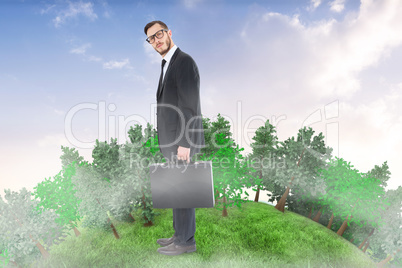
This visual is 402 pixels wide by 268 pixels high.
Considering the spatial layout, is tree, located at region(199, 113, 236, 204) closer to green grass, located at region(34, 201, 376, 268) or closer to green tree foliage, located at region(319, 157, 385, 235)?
green grass, located at region(34, 201, 376, 268)

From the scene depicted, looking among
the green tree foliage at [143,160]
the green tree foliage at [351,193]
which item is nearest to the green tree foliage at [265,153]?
the green tree foliage at [351,193]

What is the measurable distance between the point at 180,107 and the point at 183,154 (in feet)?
2.86

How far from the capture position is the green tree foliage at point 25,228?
7871 millimetres

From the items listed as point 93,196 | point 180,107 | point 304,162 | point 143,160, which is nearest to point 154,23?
point 180,107

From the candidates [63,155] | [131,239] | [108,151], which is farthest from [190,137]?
[63,155]

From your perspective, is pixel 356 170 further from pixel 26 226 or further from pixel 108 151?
pixel 26 226

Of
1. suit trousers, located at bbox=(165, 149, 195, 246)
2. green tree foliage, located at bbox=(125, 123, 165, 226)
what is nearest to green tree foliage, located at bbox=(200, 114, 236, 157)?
green tree foliage, located at bbox=(125, 123, 165, 226)

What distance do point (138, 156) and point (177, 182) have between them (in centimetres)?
548

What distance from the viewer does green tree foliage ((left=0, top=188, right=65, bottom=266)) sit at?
787 cm

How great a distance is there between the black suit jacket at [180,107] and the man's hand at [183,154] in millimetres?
79

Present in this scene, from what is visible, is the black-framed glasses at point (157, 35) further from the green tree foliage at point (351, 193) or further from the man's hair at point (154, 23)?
the green tree foliage at point (351, 193)

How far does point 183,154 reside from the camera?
4.98 metres

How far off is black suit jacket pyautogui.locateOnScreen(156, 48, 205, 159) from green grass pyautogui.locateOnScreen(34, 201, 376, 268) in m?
3.11

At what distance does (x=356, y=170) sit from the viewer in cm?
Result: 1365
